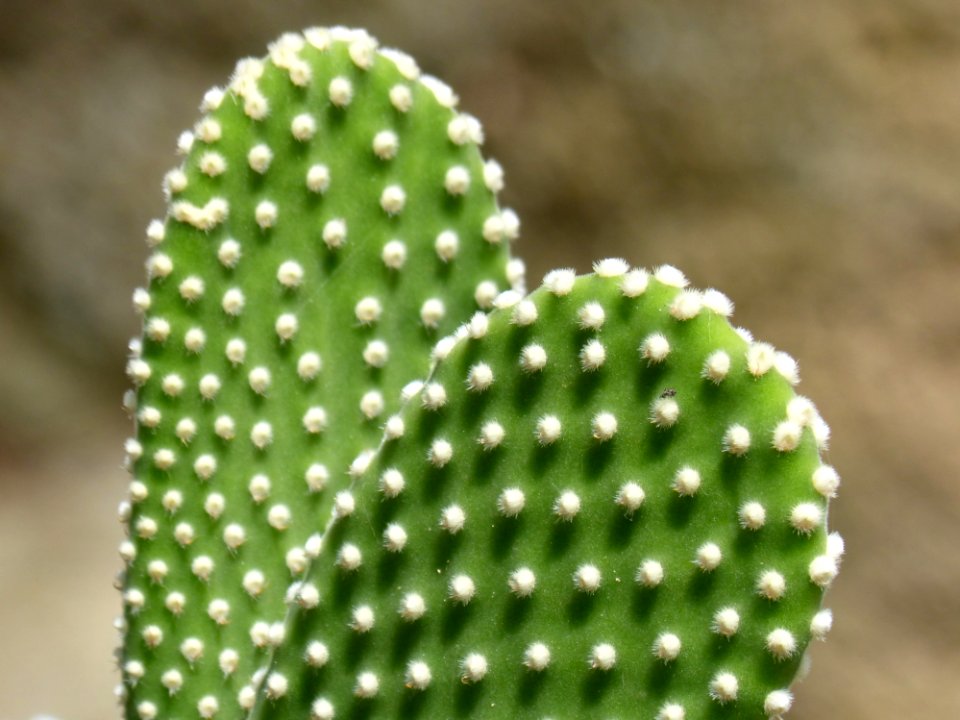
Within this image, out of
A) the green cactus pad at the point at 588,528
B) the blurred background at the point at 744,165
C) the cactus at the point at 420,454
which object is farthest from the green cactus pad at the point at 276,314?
the blurred background at the point at 744,165

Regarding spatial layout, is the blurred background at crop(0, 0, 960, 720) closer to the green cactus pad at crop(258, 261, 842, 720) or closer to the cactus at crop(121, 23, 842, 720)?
the cactus at crop(121, 23, 842, 720)

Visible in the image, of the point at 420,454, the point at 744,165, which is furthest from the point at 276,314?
the point at 744,165

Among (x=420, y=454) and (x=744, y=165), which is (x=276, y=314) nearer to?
(x=420, y=454)

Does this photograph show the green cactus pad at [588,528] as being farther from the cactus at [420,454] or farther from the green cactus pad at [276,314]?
the green cactus pad at [276,314]

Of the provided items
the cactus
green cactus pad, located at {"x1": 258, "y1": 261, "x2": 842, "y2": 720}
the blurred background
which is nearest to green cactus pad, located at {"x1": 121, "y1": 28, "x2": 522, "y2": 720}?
the cactus

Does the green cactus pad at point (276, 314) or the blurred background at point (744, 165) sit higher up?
the blurred background at point (744, 165)

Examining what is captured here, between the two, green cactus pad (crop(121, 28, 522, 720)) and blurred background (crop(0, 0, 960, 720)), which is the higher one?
blurred background (crop(0, 0, 960, 720))
